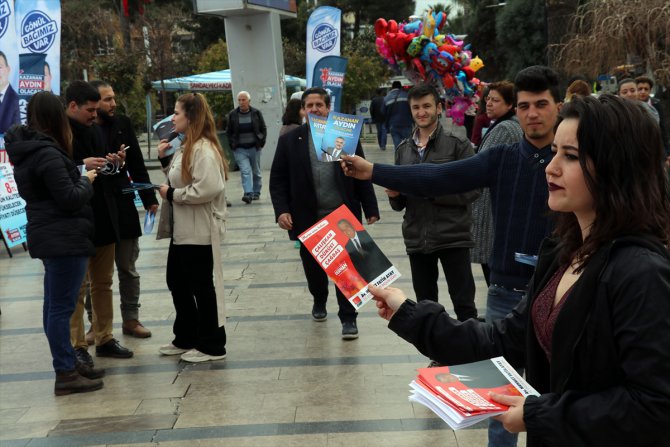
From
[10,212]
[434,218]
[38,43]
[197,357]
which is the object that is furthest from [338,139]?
[38,43]

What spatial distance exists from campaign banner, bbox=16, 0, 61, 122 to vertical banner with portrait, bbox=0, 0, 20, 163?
0.43 metres

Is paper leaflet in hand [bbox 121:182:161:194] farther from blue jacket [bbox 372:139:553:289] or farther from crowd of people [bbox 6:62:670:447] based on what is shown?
blue jacket [bbox 372:139:553:289]

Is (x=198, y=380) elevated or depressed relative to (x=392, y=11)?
depressed

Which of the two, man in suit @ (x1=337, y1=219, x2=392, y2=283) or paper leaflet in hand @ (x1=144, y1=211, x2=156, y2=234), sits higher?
man in suit @ (x1=337, y1=219, x2=392, y2=283)

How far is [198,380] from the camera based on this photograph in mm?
5707

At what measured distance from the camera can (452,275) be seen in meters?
5.68

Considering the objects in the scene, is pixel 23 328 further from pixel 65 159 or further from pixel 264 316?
pixel 65 159

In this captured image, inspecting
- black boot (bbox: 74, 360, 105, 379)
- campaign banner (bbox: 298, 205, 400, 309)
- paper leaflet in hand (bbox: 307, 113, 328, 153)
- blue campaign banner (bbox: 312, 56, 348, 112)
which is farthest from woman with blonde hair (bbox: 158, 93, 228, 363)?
blue campaign banner (bbox: 312, 56, 348, 112)

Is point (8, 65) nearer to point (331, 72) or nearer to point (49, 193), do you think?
point (49, 193)

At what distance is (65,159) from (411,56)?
14.4 ft

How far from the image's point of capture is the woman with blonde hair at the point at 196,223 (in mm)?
5875

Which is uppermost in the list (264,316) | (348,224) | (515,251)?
(348,224)

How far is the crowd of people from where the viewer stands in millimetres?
1904

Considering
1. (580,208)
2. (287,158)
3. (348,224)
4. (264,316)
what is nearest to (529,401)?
(580,208)
